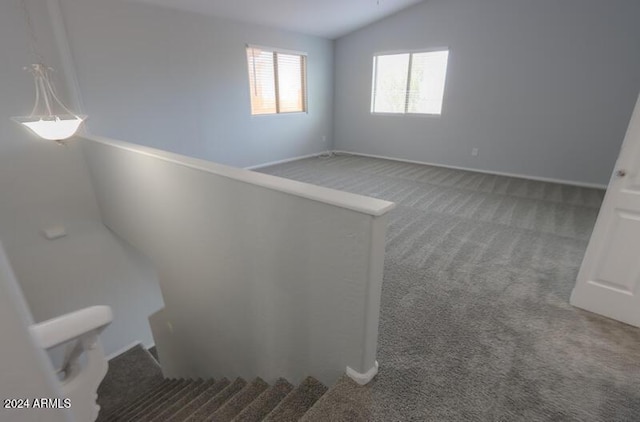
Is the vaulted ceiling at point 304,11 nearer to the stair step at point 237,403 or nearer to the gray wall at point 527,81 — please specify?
the gray wall at point 527,81

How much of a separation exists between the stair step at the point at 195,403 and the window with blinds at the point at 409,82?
17.9 feet

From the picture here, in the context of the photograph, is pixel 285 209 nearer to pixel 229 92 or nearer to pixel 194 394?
pixel 194 394

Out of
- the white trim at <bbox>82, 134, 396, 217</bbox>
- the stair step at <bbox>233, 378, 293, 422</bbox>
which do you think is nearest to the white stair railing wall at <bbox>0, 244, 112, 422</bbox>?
the white trim at <bbox>82, 134, 396, 217</bbox>

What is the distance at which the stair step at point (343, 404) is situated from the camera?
1.23 meters

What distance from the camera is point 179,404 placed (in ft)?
7.45

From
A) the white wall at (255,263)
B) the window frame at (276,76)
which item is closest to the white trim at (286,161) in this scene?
the window frame at (276,76)

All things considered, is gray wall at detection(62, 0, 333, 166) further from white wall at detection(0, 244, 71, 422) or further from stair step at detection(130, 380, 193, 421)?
white wall at detection(0, 244, 71, 422)

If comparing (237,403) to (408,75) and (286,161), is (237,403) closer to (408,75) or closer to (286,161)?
(286,161)

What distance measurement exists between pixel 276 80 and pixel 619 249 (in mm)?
5493

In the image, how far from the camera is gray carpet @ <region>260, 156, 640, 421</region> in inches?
54.7

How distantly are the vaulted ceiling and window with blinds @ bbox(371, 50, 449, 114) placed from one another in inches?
33.0

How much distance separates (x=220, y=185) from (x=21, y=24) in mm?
3192

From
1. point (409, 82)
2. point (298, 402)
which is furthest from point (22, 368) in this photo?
point (409, 82)

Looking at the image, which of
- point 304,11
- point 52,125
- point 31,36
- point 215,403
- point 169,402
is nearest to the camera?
point 215,403
